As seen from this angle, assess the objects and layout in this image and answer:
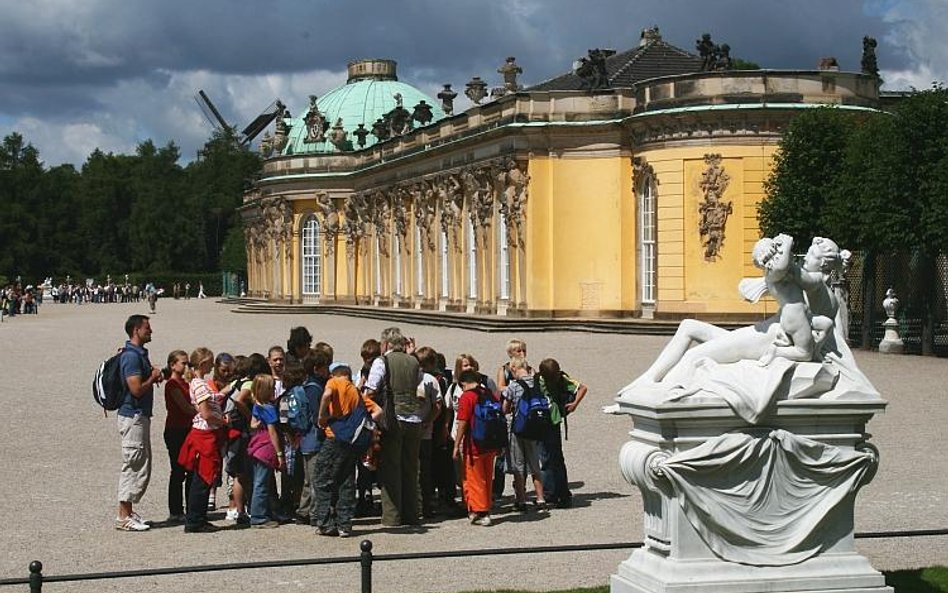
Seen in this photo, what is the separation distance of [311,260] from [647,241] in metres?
33.1

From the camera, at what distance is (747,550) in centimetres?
815

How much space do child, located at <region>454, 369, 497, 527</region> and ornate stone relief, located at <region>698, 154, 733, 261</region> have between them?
28.2 m

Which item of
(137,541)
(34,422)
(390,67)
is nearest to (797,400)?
(137,541)

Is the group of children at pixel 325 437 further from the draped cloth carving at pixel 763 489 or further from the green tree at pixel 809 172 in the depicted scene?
the green tree at pixel 809 172

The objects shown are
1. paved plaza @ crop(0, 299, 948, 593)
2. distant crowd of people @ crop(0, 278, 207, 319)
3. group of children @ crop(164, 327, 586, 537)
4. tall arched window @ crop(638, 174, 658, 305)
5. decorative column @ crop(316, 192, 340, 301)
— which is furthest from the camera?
distant crowd of people @ crop(0, 278, 207, 319)

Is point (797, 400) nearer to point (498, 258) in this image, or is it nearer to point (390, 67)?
point (498, 258)

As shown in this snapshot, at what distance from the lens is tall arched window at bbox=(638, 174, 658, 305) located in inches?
1698

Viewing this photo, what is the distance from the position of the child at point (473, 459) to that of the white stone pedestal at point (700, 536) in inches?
181

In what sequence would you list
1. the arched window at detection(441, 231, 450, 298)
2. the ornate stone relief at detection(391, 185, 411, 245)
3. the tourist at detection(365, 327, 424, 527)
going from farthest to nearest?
the ornate stone relief at detection(391, 185, 411, 245), the arched window at detection(441, 231, 450, 298), the tourist at detection(365, 327, 424, 527)

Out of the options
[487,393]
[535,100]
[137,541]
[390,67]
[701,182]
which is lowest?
[137,541]

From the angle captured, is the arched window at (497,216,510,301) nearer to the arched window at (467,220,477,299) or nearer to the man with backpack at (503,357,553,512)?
Answer: the arched window at (467,220,477,299)

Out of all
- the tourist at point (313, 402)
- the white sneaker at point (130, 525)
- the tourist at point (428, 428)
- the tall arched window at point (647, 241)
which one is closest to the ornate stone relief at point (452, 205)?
the tall arched window at point (647, 241)

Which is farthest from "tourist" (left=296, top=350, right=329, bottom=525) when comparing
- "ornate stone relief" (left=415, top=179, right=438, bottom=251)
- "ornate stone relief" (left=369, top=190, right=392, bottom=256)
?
"ornate stone relief" (left=369, top=190, right=392, bottom=256)

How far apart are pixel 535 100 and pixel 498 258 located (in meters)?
5.64
